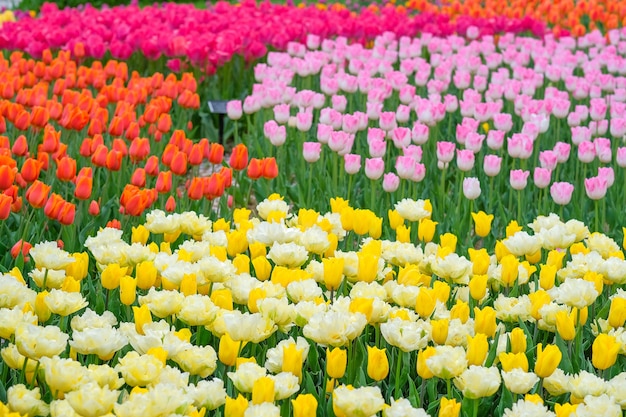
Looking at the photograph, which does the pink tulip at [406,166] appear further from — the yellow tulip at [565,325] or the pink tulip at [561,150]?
the yellow tulip at [565,325]

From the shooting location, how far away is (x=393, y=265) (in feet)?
11.1

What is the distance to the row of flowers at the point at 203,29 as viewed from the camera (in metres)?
7.70

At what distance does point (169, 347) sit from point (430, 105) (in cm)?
370

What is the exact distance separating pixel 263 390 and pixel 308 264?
3.80ft

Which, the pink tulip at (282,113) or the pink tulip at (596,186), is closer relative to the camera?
the pink tulip at (596,186)

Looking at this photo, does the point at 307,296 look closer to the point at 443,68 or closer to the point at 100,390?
the point at 100,390

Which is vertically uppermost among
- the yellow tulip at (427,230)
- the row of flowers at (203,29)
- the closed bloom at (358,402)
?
the closed bloom at (358,402)

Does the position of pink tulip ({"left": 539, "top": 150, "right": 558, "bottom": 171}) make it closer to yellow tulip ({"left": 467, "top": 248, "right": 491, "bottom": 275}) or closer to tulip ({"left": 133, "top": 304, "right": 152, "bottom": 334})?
yellow tulip ({"left": 467, "top": 248, "right": 491, "bottom": 275})

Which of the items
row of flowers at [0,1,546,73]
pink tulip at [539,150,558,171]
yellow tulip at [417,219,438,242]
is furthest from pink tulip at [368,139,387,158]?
row of flowers at [0,1,546,73]

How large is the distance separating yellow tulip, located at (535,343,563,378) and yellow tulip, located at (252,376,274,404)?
28.9 inches

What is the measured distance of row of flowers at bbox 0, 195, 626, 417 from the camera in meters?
2.17

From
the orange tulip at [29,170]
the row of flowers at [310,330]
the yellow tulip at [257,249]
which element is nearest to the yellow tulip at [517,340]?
the row of flowers at [310,330]

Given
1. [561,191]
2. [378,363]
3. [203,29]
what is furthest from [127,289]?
[203,29]

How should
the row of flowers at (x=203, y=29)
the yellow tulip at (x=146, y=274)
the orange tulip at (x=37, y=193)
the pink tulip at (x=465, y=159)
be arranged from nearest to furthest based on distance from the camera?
the yellow tulip at (x=146, y=274), the orange tulip at (x=37, y=193), the pink tulip at (x=465, y=159), the row of flowers at (x=203, y=29)
